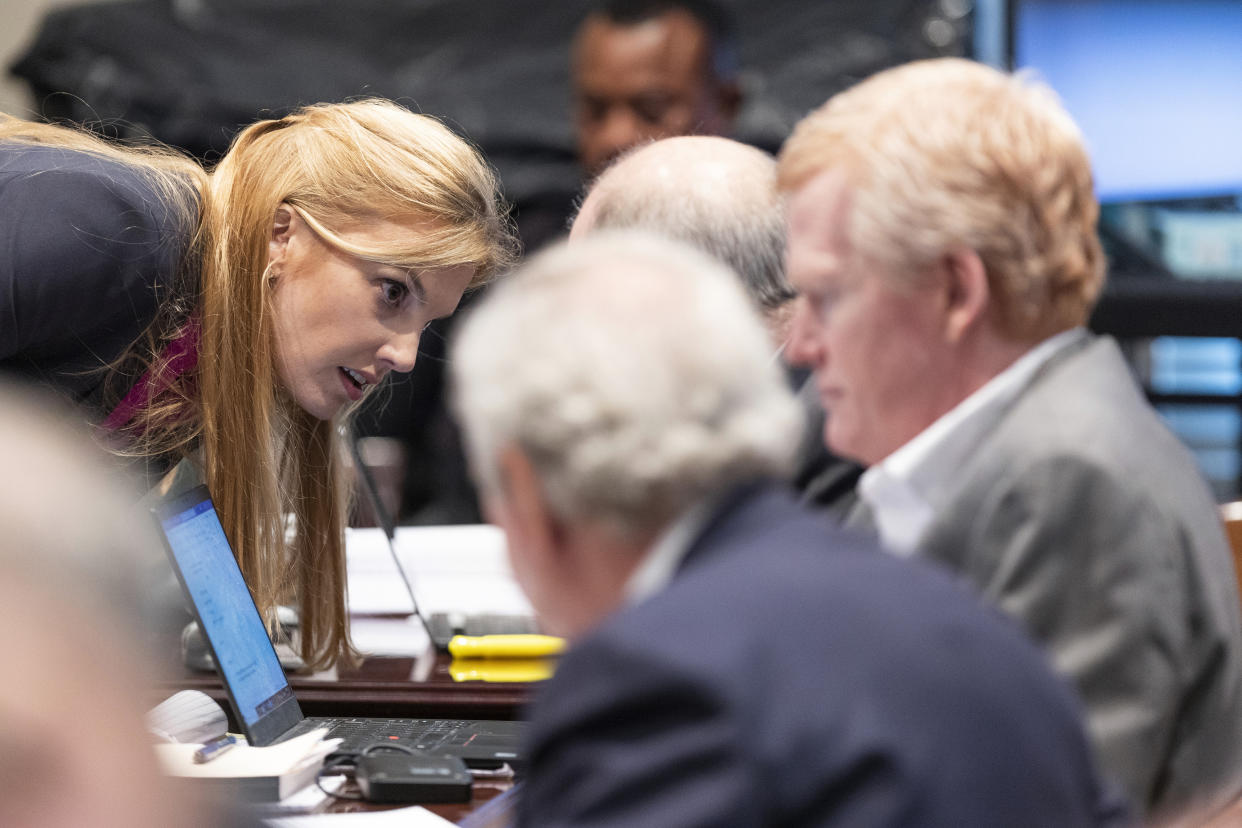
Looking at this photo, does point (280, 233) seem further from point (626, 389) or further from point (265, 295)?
point (626, 389)

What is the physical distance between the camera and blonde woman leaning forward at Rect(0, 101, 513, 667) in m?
1.93

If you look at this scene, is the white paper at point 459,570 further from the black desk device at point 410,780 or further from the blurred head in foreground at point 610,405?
the blurred head in foreground at point 610,405

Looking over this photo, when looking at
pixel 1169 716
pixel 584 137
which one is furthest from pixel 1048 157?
pixel 584 137

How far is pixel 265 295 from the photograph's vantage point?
2.02 m

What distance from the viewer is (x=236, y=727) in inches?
68.4

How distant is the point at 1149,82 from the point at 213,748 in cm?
285

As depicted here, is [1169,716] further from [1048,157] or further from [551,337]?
[551,337]

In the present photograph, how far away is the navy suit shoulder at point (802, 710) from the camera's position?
0.78m

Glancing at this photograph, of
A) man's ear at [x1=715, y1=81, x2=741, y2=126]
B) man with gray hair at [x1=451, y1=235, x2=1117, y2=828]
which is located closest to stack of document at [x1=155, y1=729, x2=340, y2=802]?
man with gray hair at [x1=451, y1=235, x2=1117, y2=828]

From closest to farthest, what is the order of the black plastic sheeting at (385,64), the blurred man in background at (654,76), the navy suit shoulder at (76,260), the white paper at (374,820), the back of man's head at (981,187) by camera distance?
the back of man's head at (981,187) → the white paper at (374,820) → the navy suit shoulder at (76,260) → the blurred man in background at (654,76) → the black plastic sheeting at (385,64)

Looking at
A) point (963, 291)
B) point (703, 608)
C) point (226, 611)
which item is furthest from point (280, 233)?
point (703, 608)

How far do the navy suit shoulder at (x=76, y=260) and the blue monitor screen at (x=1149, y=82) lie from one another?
2371mm

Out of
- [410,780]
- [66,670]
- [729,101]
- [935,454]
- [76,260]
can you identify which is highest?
[66,670]

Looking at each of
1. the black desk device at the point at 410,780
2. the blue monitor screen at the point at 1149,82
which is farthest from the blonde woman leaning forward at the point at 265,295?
the blue monitor screen at the point at 1149,82
